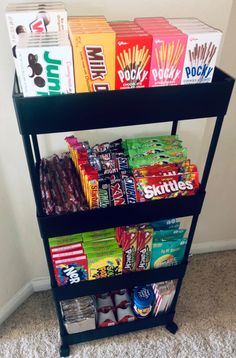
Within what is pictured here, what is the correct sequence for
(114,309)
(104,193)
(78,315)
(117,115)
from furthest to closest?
(114,309), (78,315), (104,193), (117,115)

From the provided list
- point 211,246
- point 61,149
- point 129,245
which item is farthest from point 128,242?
point 211,246

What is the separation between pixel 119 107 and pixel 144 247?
2.05 ft

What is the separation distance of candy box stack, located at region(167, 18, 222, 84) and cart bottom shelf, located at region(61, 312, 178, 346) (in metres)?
1.14

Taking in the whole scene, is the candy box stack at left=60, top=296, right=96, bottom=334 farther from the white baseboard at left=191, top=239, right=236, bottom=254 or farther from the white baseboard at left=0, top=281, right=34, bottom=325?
the white baseboard at left=191, top=239, right=236, bottom=254

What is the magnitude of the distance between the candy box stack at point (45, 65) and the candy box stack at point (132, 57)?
13cm

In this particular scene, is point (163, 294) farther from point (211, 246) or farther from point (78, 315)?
point (211, 246)

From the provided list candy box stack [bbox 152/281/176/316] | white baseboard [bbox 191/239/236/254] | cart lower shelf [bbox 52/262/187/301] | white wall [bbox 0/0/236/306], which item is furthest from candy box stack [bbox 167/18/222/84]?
white baseboard [bbox 191/239/236/254]

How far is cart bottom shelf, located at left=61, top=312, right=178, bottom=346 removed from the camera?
152 centimetres

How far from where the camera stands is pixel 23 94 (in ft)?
2.76

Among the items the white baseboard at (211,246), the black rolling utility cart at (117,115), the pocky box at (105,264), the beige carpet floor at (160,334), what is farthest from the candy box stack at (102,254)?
the white baseboard at (211,246)

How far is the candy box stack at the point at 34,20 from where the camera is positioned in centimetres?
86

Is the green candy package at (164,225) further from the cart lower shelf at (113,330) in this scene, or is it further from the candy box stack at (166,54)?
the candy box stack at (166,54)

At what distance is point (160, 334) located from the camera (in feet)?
5.35

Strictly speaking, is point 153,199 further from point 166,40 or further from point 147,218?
point 166,40
